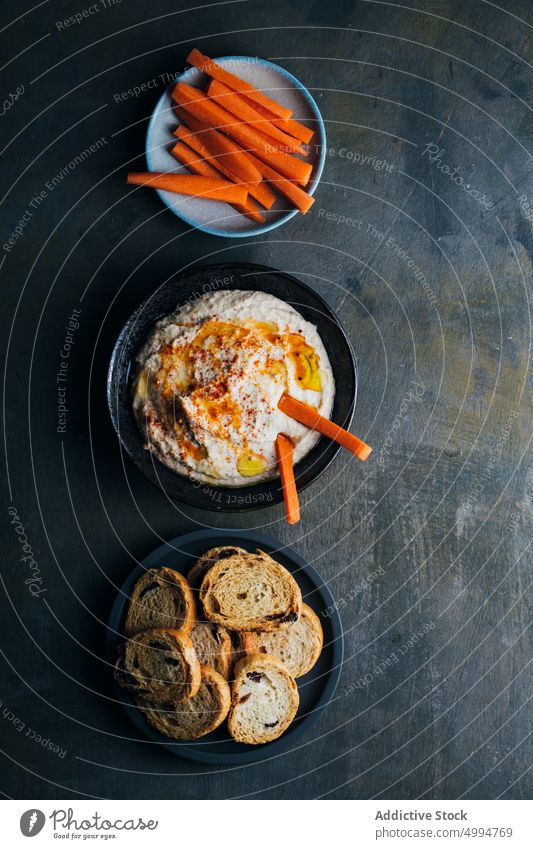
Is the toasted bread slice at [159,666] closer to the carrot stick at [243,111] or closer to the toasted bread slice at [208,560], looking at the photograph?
the toasted bread slice at [208,560]

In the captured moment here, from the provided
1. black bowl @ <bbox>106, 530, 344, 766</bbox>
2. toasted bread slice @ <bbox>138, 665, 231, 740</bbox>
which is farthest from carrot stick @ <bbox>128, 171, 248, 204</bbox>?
toasted bread slice @ <bbox>138, 665, 231, 740</bbox>

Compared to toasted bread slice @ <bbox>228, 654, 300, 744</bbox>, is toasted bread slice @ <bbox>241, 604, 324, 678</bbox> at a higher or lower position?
higher

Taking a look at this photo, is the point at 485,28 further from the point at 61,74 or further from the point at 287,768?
the point at 287,768

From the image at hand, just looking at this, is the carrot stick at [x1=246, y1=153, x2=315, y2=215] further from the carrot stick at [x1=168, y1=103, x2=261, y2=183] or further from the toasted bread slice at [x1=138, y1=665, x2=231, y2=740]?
the toasted bread slice at [x1=138, y1=665, x2=231, y2=740]

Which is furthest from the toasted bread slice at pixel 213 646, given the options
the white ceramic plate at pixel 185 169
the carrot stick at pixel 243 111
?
the carrot stick at pixel 243 111

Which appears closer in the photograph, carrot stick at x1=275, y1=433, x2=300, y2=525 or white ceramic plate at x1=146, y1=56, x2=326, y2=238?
carrot stick at x1=275, y1=433, x2=300, y2=525

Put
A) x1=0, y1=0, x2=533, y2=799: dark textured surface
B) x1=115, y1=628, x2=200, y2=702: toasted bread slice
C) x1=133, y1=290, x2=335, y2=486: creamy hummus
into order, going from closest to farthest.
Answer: x1=133, y1=290, x2=335, y2=486: creamy hummus
x1=115, y1=628, x2=200, y2=702: toasted bread slice
x1=0, y1=0, x2=533, y2=799: dark textured surface
